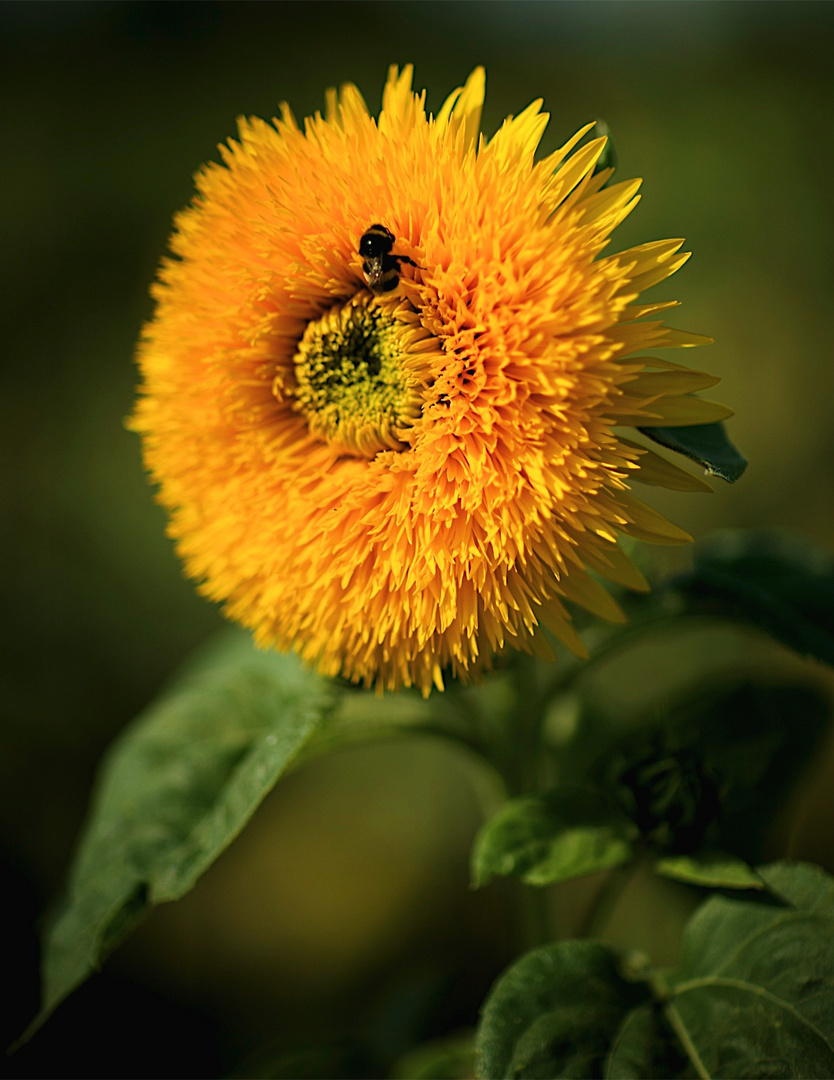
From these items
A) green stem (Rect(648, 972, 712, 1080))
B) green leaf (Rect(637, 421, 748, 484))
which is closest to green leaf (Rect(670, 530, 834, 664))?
green leaf (Rect(637, 421, 748, 484))

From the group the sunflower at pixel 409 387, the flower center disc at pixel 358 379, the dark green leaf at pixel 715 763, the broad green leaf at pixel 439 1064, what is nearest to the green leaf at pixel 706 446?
the sunflower at pixel 409 387

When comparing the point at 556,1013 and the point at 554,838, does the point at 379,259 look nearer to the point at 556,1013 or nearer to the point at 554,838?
the point at 554,838

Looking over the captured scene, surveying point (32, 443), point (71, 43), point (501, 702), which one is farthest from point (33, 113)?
point (501, 702)

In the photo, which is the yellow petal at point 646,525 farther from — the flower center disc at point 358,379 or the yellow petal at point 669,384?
the flower center disc at point 358,379

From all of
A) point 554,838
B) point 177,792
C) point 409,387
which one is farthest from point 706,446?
point 177,792

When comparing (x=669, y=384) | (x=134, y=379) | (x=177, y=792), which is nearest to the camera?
(x=669, y=384)

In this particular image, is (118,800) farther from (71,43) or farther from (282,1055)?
(71,43)
